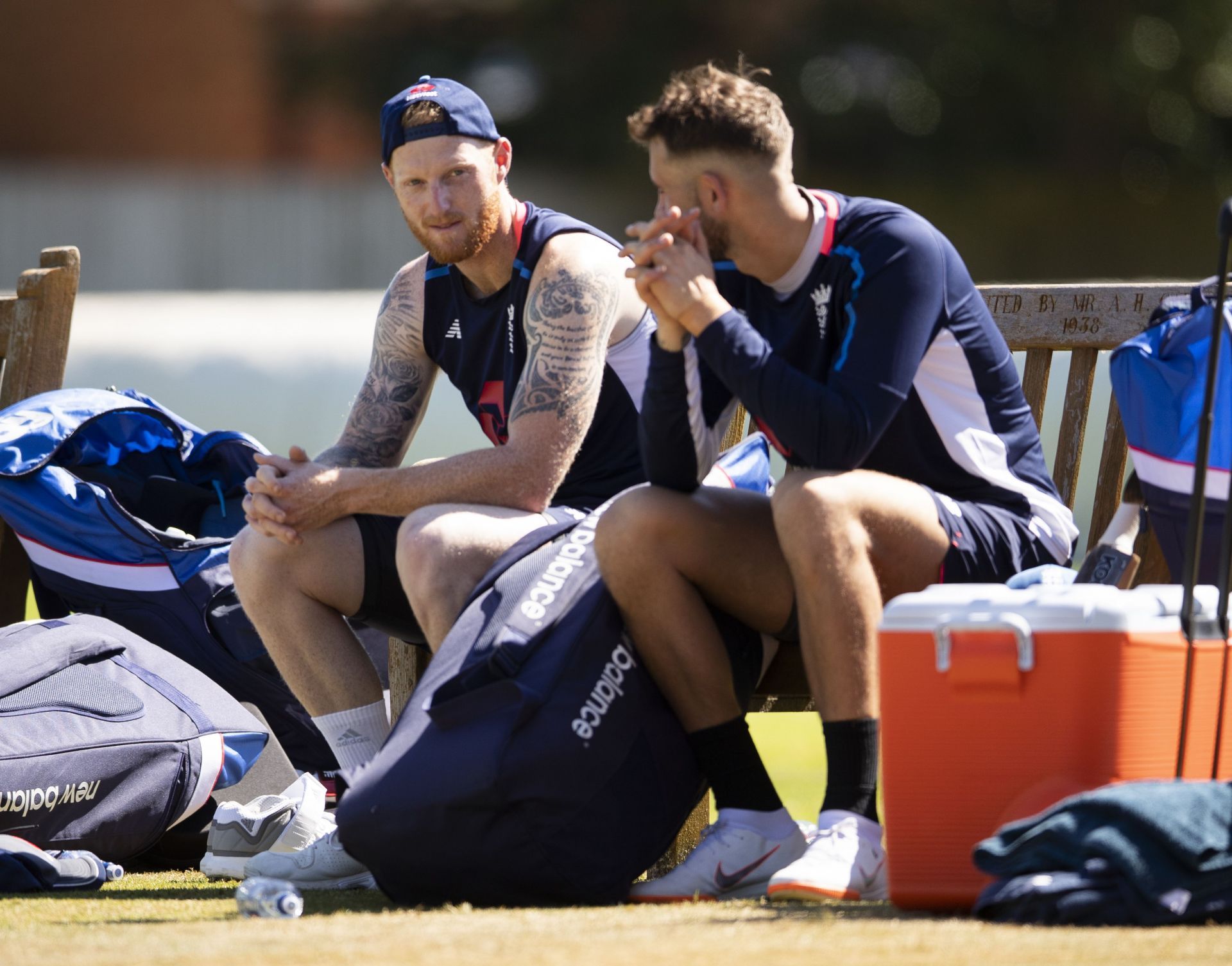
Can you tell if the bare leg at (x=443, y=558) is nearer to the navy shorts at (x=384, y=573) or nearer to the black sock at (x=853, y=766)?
the navy shorts at (x=384, y=573)

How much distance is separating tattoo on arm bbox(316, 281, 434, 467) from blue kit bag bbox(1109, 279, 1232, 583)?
1.23 meters

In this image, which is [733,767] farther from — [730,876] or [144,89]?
[144,89]

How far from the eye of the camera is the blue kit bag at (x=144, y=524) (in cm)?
313

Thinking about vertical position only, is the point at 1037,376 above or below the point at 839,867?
above

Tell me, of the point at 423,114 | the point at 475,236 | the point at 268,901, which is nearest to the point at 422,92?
the point at 423,114

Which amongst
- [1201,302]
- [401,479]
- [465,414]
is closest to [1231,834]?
[1201,302]

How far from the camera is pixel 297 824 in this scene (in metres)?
2.63

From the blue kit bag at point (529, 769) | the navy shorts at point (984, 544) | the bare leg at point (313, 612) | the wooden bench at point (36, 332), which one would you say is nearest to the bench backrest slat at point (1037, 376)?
the navy shorts at point (984, 544)

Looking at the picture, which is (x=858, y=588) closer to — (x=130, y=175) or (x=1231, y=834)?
(x=1231, y=834)

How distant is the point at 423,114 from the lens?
111 inches

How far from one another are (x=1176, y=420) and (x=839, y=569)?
0.59 meters

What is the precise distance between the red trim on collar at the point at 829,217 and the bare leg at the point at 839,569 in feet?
1.20

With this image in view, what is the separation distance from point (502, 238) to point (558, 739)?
41.2 inches

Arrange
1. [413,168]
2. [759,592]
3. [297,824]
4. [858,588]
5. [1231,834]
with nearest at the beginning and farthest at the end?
[1231,834] < [858,588] < [759,592] < [297,824] < [413,168]
